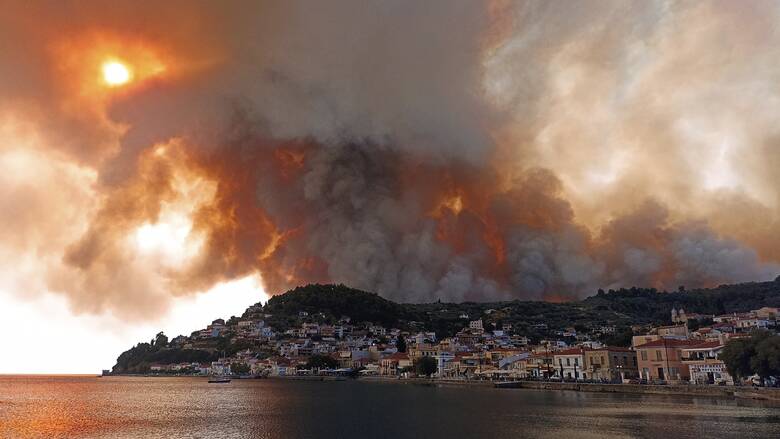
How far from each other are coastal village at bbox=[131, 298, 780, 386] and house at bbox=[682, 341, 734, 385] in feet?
0.30

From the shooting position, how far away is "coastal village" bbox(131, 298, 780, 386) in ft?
178

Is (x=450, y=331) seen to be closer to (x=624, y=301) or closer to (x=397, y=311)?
(x=397, y=311)

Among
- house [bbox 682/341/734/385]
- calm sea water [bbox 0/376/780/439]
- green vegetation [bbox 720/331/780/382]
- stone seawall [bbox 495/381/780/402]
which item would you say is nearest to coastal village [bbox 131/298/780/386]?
house [bbox 682/341/734/385]

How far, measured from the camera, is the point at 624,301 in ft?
509

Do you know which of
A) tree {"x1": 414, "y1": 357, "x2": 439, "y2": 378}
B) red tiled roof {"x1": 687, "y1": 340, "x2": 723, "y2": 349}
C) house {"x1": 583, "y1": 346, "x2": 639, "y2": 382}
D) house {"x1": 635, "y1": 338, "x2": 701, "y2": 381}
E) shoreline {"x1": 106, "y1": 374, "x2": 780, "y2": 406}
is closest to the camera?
shoreline {"x1": 106, "y1": 374, "x2": 780, "y2": 406}

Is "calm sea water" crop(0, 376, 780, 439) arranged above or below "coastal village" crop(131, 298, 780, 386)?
below

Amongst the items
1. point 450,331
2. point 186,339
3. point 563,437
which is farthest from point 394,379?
point 186,339

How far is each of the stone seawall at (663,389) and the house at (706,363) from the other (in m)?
4.25

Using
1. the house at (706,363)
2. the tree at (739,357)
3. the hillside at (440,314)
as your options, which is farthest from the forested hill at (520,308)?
the tree at (739,357)

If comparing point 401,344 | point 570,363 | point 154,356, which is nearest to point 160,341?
point 154,356

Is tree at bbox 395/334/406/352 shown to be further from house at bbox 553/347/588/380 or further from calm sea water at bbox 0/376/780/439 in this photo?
calm sea water at bbox 0/376/780/439

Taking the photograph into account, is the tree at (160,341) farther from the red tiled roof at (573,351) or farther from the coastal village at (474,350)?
the red tiled roof at (573,351)

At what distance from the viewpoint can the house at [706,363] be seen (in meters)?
47.2

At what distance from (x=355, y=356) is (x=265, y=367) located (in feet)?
57.2
